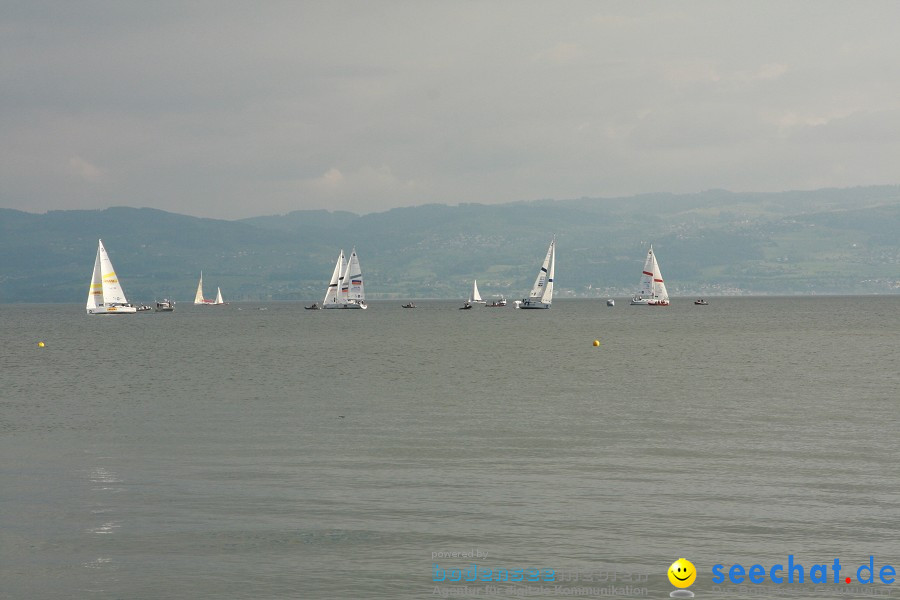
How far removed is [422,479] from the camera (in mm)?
35031

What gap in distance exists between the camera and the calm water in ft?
81.5

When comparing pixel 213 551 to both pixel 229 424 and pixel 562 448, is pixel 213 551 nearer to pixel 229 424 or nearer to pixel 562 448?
pixel 562 448

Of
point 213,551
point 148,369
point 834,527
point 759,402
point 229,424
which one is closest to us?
point 213,551

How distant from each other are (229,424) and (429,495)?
21.4 m

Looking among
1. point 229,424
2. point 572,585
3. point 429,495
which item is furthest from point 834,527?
point 229,424

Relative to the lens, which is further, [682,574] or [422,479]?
[422,479]

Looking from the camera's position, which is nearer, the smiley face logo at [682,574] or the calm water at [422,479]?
the smiley face logo at [682,574]

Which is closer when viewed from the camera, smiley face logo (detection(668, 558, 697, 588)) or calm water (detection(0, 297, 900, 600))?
smiley face logo (detection(668, 558, 697, 588))

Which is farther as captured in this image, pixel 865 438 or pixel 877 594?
pixel 865 438

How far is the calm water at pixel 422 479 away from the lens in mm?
24828

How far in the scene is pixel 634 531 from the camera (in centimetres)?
2722

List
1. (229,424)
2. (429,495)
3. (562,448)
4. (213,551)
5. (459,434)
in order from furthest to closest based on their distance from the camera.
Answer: (229,424)
(459,434)
(562,448)
(429,495)
(213,551)

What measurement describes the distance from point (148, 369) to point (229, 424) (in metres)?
43.2

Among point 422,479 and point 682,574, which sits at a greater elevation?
point 422,479
